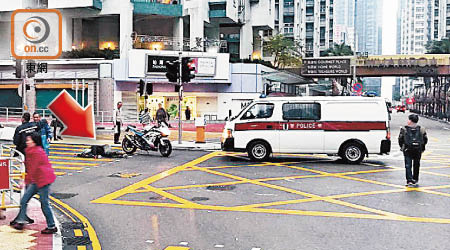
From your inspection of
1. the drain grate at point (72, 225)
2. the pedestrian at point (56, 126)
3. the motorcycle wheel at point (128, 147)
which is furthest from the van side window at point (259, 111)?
the pedestrian at point (56, 126)

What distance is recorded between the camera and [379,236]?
7.74 metres

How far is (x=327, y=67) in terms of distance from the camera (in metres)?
56.4

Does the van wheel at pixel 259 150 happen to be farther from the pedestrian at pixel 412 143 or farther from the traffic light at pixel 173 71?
the traffic light at pixel 173 71

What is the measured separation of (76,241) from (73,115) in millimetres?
13817

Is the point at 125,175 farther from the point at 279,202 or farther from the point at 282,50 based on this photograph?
the point at 282,50

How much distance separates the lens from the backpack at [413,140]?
11844 mm

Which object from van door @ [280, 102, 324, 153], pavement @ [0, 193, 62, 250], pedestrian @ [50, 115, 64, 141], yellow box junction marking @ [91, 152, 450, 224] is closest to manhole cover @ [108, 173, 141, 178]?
yellow box junction marking @ [91, 152, 450, 224]

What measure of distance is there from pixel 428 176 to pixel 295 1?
83.4m

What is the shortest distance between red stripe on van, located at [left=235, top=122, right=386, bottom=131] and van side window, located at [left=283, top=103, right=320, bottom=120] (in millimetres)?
203

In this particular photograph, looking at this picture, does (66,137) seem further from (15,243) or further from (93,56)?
(93,56)

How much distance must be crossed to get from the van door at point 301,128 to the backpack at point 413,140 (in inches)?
172

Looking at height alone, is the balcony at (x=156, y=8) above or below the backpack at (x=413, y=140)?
above

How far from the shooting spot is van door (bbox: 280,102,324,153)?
1616 cm

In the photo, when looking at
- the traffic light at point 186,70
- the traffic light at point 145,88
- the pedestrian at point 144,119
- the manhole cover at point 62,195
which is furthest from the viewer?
the pedestrian at point 144,119
